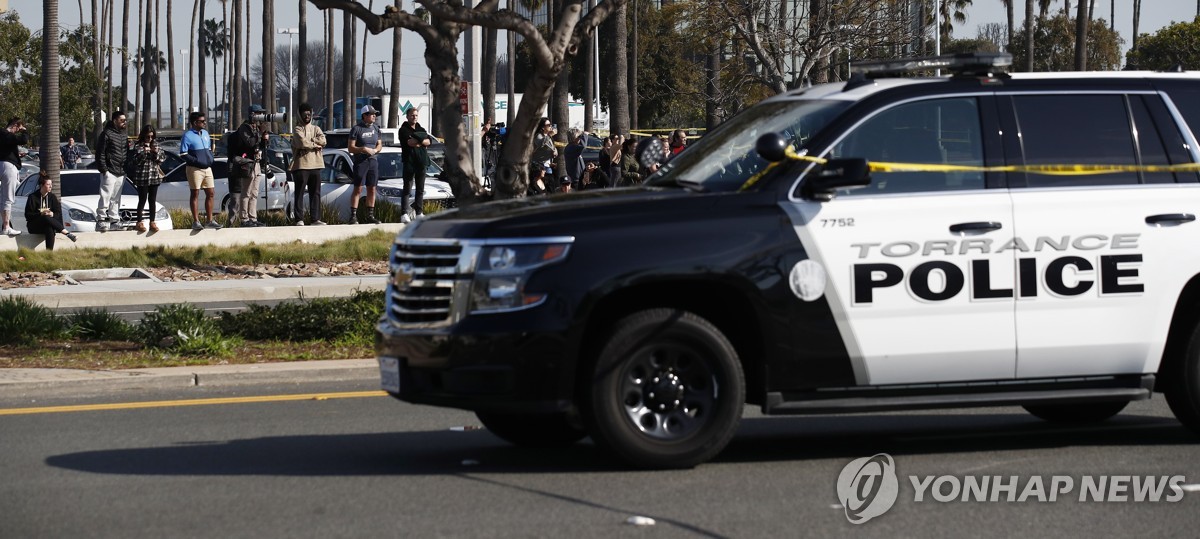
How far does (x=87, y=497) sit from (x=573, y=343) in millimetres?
2316

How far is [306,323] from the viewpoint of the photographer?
1215cm

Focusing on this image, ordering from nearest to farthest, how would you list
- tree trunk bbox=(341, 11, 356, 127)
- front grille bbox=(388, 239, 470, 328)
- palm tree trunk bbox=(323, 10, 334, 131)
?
front grille bbox=(388, 239, 470, 328) < tree trunk bbox=(341, 11, 356, 127) < palm tree trunk bbox=(323, 10, 334, 131)

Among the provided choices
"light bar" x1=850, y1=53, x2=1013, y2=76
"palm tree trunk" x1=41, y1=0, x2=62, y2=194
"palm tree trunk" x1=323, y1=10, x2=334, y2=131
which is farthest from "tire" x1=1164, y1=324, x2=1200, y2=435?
"palm tree trunk" x1=323, y1=10, x2=334, y2=131

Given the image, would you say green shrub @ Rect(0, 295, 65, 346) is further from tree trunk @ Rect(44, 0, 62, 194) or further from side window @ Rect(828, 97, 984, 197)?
tree trunk @ Rect(44, 0, 62, 194)

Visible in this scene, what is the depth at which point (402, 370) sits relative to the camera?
706 cm

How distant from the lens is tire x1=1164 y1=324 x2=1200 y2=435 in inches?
299

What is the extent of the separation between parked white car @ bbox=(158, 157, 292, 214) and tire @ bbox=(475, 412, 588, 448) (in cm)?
1802

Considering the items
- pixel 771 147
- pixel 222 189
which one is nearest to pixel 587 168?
pixel 222 189

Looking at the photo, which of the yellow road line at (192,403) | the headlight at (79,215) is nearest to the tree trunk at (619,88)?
the headlight at (79,215)

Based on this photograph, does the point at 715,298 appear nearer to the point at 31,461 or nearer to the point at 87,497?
the point at 87,497

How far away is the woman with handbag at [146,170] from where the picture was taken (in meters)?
21.5

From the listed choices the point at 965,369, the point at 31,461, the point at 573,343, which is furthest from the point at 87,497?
the point at 965,369

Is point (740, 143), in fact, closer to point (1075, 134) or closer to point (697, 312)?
point (697, 312)

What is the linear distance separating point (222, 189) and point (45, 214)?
21.7 feet
